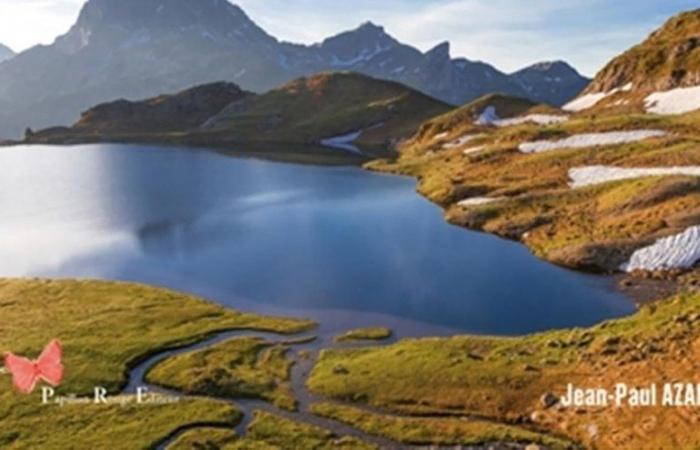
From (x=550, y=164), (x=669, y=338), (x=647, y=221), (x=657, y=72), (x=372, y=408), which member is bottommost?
(x=372, y=408)

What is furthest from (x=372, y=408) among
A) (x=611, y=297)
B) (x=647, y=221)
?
(x=647, y=221)

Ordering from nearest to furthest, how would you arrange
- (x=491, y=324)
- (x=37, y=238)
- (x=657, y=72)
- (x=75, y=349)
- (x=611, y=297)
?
(x=75, y=349), (x=491, y=324), (x=611, y=297), (x=37, y=238), (x=657, y=72)

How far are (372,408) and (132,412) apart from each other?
1646cm

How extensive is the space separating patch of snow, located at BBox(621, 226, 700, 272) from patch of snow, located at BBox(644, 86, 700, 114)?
96389mm

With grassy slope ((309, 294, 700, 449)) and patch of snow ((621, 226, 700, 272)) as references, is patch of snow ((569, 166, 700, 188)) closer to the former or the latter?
patch of snow ((621, 226, 700, 272))

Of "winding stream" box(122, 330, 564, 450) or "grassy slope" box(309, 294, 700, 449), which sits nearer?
"grassy slope" box(309, 294, 700, 449)

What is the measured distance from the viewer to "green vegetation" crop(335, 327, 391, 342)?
56.5 metres

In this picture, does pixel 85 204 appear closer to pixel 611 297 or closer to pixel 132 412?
pixel 132 412

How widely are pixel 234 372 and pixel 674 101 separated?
15775 cm

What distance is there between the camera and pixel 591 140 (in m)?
130

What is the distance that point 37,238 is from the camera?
101 meters

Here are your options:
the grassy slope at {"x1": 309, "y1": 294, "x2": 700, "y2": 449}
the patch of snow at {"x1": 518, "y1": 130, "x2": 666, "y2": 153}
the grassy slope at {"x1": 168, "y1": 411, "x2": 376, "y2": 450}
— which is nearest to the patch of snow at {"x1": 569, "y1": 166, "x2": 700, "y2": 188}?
the patch of snow at {"x1": 518, "y1": 130, "x2": 666, "y2": 153}

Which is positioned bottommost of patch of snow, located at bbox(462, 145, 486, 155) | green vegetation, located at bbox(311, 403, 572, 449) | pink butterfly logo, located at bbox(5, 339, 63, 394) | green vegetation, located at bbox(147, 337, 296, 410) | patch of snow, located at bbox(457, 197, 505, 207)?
green vegetation, located at bbox(311, 403, 572, 449)

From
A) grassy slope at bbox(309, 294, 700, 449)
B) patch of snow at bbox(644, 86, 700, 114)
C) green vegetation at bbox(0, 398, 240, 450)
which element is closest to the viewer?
grassy slope at bbox(309, 294, 700, 449)
